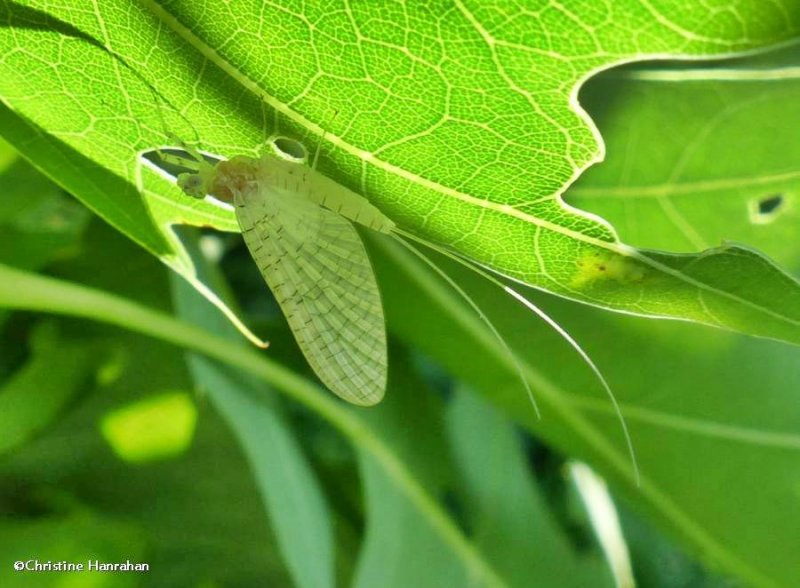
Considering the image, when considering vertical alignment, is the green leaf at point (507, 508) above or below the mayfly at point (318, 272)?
below

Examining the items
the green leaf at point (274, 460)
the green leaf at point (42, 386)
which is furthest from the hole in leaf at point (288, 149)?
the green leaf at point (42, 386)

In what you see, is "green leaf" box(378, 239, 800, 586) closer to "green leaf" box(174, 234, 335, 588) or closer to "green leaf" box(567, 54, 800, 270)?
"green leaf" box(567, 54, 800, 270)

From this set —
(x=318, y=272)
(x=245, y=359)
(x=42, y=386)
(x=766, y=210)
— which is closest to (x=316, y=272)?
(x=318, y=272)

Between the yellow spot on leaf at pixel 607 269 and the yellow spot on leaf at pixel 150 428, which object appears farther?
the yellow spot on leaf at pixel 150 428

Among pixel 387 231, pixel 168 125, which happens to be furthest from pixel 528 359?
pixel 168 125

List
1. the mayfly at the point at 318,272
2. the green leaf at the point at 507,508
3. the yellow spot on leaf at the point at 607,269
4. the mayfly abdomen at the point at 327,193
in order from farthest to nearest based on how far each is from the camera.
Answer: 1. the green leaf at the point at 507,508
2. the mayfly at the point at 318,272
3. the mayfly abdomen at the point at 327,193
4. the yellow spot on leaf at the point at 607,269

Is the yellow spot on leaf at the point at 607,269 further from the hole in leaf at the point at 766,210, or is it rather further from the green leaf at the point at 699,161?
the hole in leaf at the point at 766,210

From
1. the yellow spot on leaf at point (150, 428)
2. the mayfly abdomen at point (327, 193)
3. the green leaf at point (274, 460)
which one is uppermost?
the mayfly abdomen at point (327, 193)

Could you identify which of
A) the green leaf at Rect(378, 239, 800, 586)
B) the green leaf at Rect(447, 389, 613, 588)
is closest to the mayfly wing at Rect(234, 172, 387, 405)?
the green leaf at Rect(378, 239, 800, 586)

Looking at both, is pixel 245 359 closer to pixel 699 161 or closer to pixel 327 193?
pixel 327 193
